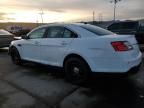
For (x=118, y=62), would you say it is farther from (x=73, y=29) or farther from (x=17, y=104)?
(x=17, y=104)

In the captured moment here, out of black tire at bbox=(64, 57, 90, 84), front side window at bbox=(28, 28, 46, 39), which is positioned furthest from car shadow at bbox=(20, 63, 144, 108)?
front side window at bbox=(28, 28, 46, 39)

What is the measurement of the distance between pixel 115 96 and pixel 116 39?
53.2 inches

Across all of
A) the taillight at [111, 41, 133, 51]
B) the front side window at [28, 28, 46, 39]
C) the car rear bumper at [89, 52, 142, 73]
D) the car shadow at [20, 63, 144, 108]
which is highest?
the front side window at [28, 28, 46, 39]

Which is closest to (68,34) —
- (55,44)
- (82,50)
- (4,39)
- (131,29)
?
(55,44)

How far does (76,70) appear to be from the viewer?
650 centimetres

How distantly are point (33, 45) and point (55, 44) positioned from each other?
1313 mm

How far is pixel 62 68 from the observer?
700cm

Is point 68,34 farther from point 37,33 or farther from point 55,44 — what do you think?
point 37,33

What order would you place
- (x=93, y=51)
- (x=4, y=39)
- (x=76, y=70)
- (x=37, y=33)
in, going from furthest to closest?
(x=4, y=39) → (x=37, y=33) → (x=76, y=70) → (x=93, y=51)

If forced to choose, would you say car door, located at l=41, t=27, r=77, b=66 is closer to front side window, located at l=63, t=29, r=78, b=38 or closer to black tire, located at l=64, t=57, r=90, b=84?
front side window, located at l=63, t=29, r=78, b=38

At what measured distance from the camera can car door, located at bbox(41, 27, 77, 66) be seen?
6730 millimetres

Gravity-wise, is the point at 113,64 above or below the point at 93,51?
below

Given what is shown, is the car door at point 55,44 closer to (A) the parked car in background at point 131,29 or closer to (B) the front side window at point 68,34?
(B) the front side window at point 68,34

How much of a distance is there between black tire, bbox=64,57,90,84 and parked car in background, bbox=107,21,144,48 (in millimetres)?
8220
